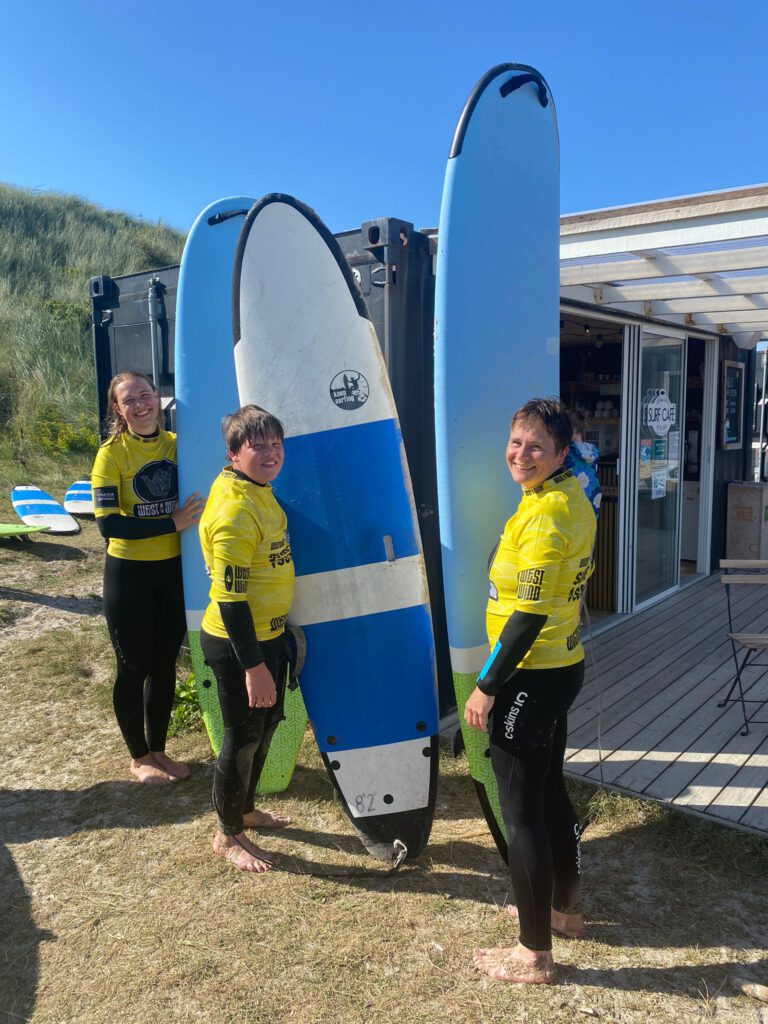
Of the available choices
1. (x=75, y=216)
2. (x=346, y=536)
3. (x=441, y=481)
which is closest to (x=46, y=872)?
(x=346, y=536)

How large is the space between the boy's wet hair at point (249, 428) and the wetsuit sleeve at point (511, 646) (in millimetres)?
857

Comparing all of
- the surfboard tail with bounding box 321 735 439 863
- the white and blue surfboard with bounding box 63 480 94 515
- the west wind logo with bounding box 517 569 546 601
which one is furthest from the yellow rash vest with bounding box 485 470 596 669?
the white and blue surfboard with bounding box 63 480 94 515

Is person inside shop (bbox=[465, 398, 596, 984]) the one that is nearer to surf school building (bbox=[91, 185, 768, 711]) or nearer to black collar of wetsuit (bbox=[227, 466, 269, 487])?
black collar of wetsuit (bbox=[227, 466, 269, 487])

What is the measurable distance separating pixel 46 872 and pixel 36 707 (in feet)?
5.03

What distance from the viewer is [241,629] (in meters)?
2.08

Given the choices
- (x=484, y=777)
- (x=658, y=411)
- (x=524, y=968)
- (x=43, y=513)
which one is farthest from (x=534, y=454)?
(x=43, y=513)

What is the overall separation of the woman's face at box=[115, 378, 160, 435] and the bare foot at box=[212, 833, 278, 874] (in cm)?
147

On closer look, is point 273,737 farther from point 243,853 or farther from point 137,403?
point 137,403

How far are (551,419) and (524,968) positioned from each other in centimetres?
139

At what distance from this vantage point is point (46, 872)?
8.18 feet

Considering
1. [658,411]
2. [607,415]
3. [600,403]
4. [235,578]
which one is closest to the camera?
[235,578]

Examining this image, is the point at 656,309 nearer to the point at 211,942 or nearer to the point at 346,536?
the point at 346,536

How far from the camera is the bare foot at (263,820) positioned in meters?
2.72

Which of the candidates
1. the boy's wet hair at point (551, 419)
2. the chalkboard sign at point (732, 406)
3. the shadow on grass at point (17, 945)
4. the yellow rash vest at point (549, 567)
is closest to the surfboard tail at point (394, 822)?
the yellow rash vest at point (549, 567)
